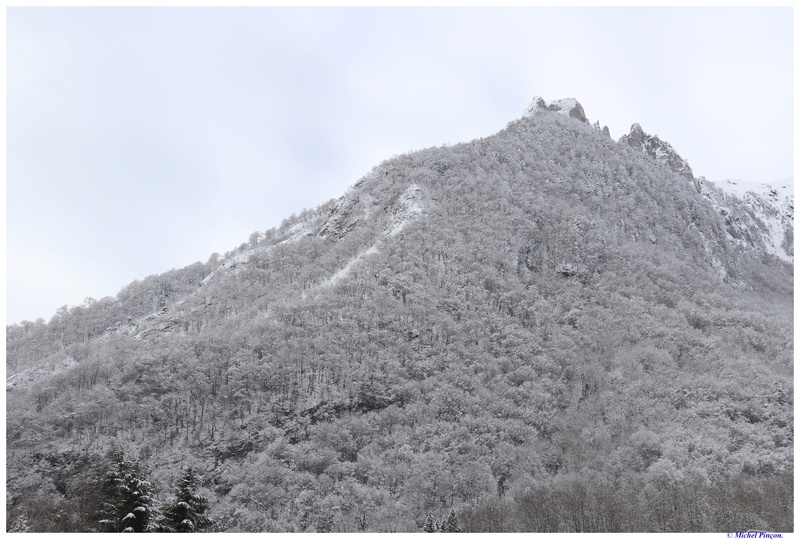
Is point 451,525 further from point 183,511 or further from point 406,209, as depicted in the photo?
point 406,209

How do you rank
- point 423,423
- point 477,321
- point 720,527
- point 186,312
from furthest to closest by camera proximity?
point 186,312
point 477,321
point 423,423
point 720,527

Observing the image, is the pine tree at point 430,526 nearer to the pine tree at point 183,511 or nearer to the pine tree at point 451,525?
the pine tree at point 451,525

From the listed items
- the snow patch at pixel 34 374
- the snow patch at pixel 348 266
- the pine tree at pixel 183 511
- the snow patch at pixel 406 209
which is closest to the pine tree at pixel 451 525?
the pine tree at pixel 183 511

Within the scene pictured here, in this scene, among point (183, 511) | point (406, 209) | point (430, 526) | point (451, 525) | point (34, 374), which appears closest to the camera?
point (183, 511)

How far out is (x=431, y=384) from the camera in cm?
9494

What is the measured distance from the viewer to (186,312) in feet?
398

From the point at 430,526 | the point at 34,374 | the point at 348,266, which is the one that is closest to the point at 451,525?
the point at 430,526

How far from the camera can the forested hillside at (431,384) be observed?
70812mm

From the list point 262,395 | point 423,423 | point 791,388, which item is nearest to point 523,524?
point 423,423

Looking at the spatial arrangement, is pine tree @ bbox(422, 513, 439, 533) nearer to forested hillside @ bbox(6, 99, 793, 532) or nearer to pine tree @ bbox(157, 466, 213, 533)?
forested hillside @ bbox(6, 99, 793, 532)

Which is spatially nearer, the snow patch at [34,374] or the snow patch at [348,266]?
the snow patch at [34,374]

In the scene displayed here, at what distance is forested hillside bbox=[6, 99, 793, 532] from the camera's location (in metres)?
70.8

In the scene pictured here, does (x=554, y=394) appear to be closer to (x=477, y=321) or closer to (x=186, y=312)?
(x=477, y=321)

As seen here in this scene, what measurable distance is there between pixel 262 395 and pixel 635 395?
62963 millimetres
